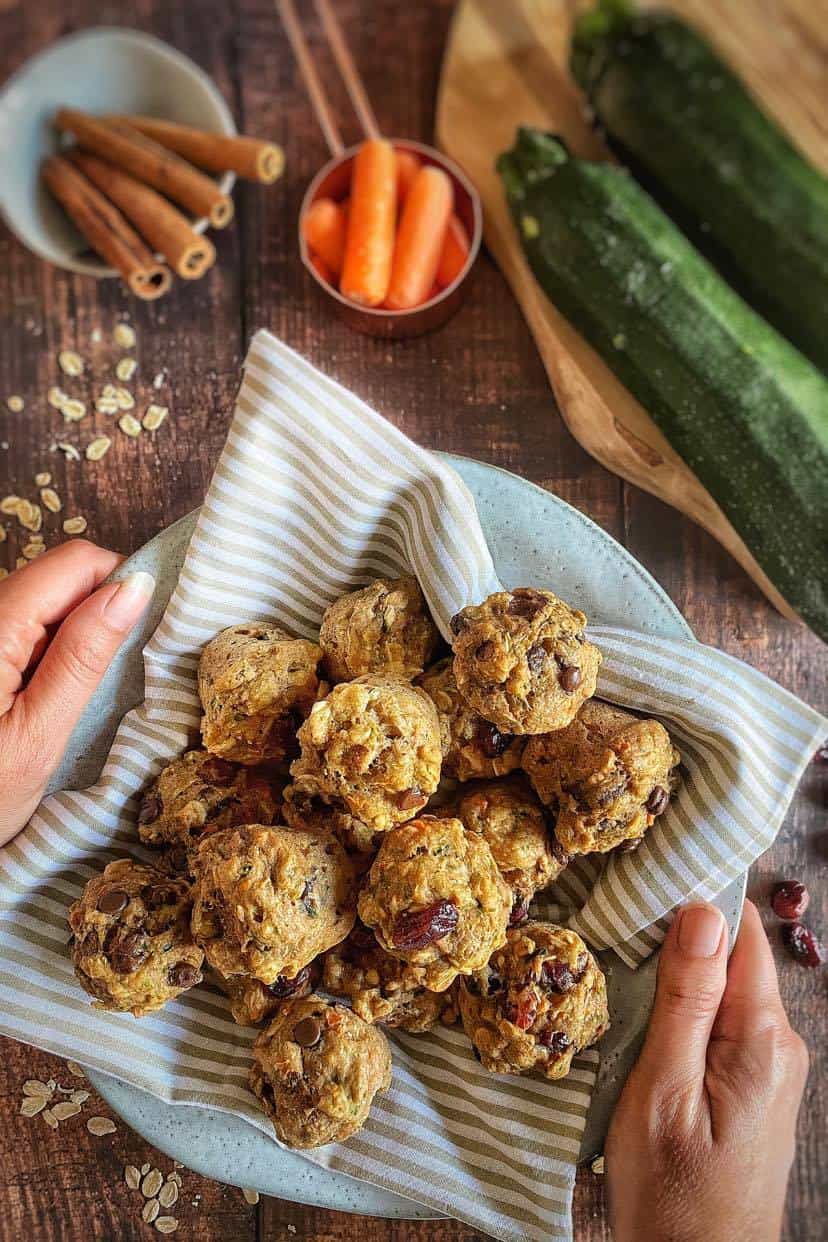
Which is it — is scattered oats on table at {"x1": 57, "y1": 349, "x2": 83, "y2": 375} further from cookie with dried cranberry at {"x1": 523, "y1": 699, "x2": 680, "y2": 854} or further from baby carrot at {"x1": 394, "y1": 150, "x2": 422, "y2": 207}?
cookie with dried cranberry at {"x1": 523, "y1": 699, "x2": 680, "y2": 854}

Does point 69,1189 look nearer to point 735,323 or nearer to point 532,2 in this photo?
point 735,323

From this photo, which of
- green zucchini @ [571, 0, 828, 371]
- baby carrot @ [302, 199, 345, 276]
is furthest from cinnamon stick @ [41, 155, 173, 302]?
green zucchini @ [571, 0, 828, 371]

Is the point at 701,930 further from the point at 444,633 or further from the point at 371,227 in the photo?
the point at 371,227

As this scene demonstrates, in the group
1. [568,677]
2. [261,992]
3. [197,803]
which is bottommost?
[261,992]

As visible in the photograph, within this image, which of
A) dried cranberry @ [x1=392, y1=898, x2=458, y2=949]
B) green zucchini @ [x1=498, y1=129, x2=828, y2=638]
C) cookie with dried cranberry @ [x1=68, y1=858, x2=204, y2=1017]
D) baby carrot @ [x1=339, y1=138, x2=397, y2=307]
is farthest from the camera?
baby carrot @ [x1=339, y1=138, x2=397, y2=307]

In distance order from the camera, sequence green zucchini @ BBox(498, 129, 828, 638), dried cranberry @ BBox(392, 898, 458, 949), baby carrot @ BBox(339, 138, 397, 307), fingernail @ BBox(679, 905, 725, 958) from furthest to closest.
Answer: baby carrot @ BBox(339, 138, 397, 307) → green zucchini @ BBox(498, 129, 828, 638) → fingernail @ BBox(679, 905, 725, 958) → dried cranberry @ BBox(392, 898, 458, 949)

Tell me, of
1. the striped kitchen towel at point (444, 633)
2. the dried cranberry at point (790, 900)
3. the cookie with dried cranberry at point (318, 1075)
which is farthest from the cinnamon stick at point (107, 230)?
the dried cranberry at point (790, 900)

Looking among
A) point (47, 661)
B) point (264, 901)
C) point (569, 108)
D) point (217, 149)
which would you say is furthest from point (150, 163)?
point (264, 901)

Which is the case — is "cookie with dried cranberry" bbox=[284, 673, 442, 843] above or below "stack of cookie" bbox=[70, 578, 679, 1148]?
above
